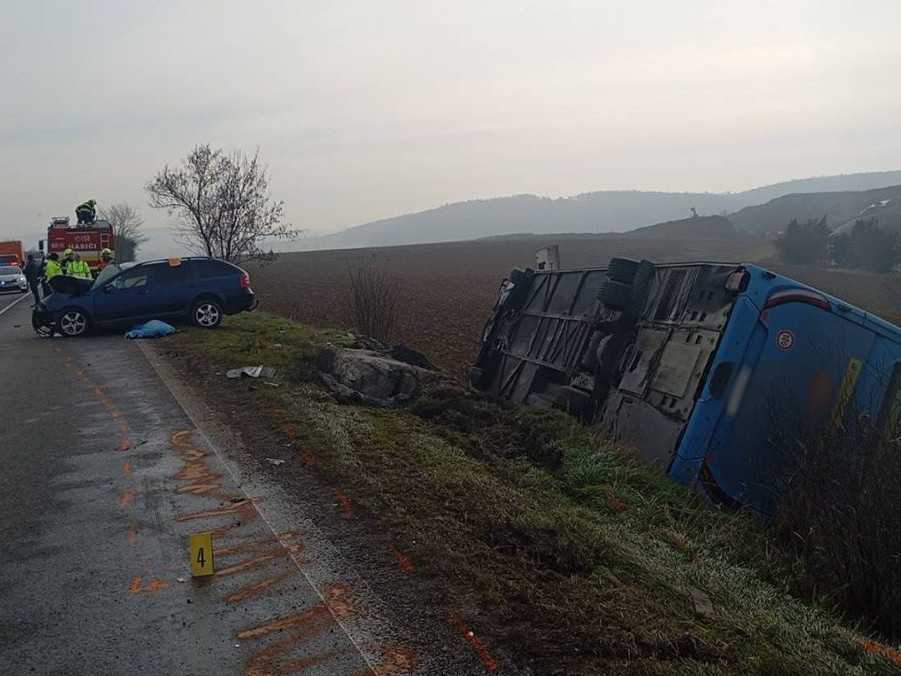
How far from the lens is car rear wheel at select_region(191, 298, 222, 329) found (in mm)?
17562

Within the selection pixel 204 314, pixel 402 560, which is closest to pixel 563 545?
pixel 402 560

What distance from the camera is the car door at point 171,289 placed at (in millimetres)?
17547

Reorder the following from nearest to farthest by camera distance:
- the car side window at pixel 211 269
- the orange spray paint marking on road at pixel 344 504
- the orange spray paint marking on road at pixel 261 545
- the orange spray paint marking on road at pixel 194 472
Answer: the orange spray paint marking on road at pixel 261 545 → the orange spray paint marking on road at pixel 344 504 → the orange spray paint marking on road at pixel 194 472 → the car side window at pixel 211 269

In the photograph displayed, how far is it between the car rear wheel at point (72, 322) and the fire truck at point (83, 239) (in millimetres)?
12685

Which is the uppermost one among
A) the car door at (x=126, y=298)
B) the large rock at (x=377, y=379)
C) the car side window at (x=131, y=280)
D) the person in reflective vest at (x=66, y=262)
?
the person in reflective vest at (x=66, y=262)

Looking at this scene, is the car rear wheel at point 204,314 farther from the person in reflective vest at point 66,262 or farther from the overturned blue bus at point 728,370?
the overturned blue bus at point 728,370

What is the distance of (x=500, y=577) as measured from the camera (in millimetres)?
4660

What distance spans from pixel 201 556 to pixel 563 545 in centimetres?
210

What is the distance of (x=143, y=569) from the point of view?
16.5 ft

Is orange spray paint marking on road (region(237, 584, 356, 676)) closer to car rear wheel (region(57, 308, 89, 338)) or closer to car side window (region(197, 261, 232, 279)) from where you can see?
car side window (region(197, 261, 232, 279))

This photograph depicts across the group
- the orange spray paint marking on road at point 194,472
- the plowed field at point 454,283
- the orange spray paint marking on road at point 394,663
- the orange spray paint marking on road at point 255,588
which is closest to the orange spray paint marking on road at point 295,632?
the orange spray paint marking on road at point 394,663

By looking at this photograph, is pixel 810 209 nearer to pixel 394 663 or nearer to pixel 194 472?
pixel 194 472

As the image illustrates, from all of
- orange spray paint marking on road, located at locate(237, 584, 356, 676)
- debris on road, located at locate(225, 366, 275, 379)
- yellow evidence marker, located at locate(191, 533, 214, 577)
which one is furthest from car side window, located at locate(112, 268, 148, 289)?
orange spray paint marking on road, located at locate(237, 584, 356, 676)

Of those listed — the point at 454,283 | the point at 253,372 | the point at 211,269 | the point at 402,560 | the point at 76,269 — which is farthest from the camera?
the point at 454,283
